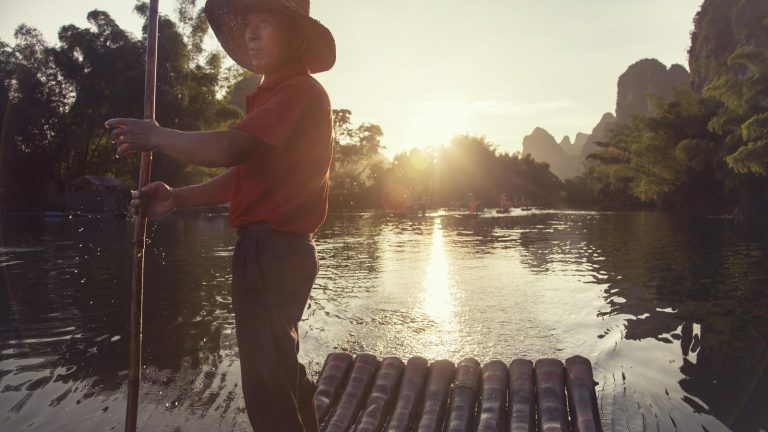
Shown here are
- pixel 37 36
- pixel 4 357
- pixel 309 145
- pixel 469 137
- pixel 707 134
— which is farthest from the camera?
pixel 469 137

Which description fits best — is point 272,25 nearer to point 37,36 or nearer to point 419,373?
point 419,373

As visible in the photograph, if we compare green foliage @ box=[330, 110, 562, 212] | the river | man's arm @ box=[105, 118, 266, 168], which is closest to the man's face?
man's arm @ box=[105, 118, 266, 168]

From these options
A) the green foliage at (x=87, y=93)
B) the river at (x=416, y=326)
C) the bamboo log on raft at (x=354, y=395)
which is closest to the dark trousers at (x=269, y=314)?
the bamboo log on raft at (x=354, y=395)

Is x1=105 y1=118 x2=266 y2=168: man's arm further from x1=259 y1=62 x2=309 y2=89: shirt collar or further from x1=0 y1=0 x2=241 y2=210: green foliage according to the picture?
x1=0 y1=0 x2=241 y2=210: green foliage

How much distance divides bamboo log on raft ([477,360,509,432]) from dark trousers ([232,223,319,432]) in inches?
77.1

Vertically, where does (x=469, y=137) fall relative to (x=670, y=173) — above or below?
above

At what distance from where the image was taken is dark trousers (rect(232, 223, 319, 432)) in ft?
8.14

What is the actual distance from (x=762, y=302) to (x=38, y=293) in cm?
1355

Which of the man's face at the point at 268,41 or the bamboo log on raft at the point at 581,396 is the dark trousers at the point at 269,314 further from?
the bamboo log on raft at the point at 581,396

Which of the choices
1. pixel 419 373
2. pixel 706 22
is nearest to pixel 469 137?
pixel 706 22

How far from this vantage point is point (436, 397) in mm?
4527

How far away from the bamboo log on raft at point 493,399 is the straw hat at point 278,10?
2723 millimetres

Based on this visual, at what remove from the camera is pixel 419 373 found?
15.7ft

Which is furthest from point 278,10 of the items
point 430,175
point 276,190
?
point 430,175
